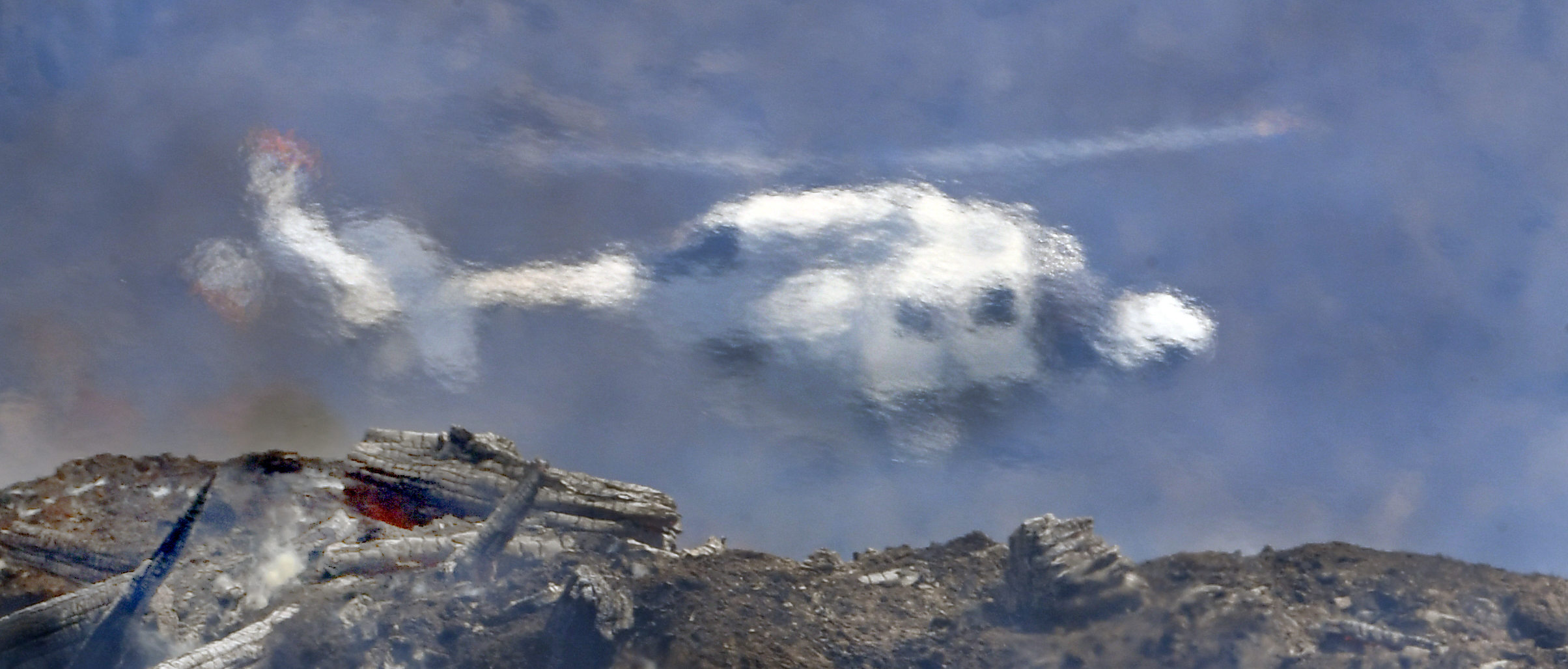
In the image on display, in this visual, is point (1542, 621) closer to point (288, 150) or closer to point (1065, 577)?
point (1065, 577)

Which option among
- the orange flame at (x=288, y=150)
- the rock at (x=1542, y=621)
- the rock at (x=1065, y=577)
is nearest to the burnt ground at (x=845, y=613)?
the rock at (x=1542, y=621)

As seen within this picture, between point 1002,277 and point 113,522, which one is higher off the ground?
point 1002,277

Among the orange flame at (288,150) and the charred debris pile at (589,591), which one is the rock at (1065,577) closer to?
the charred debris pile at (589,591)

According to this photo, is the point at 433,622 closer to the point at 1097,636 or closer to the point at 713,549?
the point at 713,549

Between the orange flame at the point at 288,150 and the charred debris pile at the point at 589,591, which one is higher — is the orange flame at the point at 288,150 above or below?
above

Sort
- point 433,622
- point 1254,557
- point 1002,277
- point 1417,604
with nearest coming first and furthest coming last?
point 433,622 < point 1417,604 < point 1254,557 < point 1002,277

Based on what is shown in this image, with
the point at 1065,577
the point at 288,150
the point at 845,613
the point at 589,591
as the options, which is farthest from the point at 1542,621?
the point at 288,150

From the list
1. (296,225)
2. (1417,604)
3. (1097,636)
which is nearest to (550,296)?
(296,225)
